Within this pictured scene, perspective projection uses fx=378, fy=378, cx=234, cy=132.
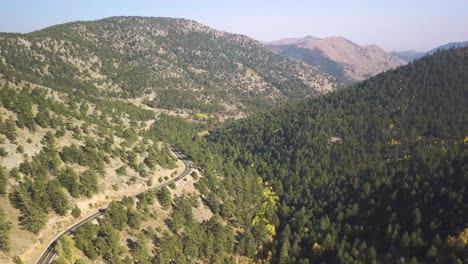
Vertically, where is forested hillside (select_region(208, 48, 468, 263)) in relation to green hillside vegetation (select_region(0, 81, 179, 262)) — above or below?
below

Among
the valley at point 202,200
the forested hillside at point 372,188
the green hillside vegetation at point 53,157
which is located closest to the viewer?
the green hillside vegetation at point 53,157

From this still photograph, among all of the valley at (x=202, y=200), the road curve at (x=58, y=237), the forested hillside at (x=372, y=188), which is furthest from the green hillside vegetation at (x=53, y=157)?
the forested hillside at (x=372, y=188)

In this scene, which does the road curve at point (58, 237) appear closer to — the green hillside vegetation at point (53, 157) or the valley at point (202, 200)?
the valley at point (202, 200)

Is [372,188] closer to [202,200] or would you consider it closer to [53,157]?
[202,200]

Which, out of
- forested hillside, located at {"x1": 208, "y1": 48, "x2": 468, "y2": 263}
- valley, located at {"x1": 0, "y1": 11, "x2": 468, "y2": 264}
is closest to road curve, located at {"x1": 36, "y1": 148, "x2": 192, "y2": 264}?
valley, located at {"x1": 0, "y1": 11, "x2": 468, "y2": 264}

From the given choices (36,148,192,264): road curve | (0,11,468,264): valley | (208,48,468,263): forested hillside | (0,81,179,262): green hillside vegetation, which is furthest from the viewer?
(208,48,468,263): forested hillside

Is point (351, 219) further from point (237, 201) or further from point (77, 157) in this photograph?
point (77, 157)

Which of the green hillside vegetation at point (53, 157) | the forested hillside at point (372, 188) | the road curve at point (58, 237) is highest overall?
the green hillside vegetation at point (53, 157)

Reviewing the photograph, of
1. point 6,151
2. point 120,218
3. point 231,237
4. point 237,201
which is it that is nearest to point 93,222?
point 120,218

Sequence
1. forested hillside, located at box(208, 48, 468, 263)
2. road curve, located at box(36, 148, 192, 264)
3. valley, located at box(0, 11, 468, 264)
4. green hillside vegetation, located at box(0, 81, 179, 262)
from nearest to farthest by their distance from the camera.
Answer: road curve, located at box(36, 148, 192, 264), green hillside vegetation, located at box(0, 81, 179, 262), valley, located at box(0, 11, 468, 264), forested hillside, located at box(208, 48, 468, 263)

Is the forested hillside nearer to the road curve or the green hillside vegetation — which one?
the road curve
